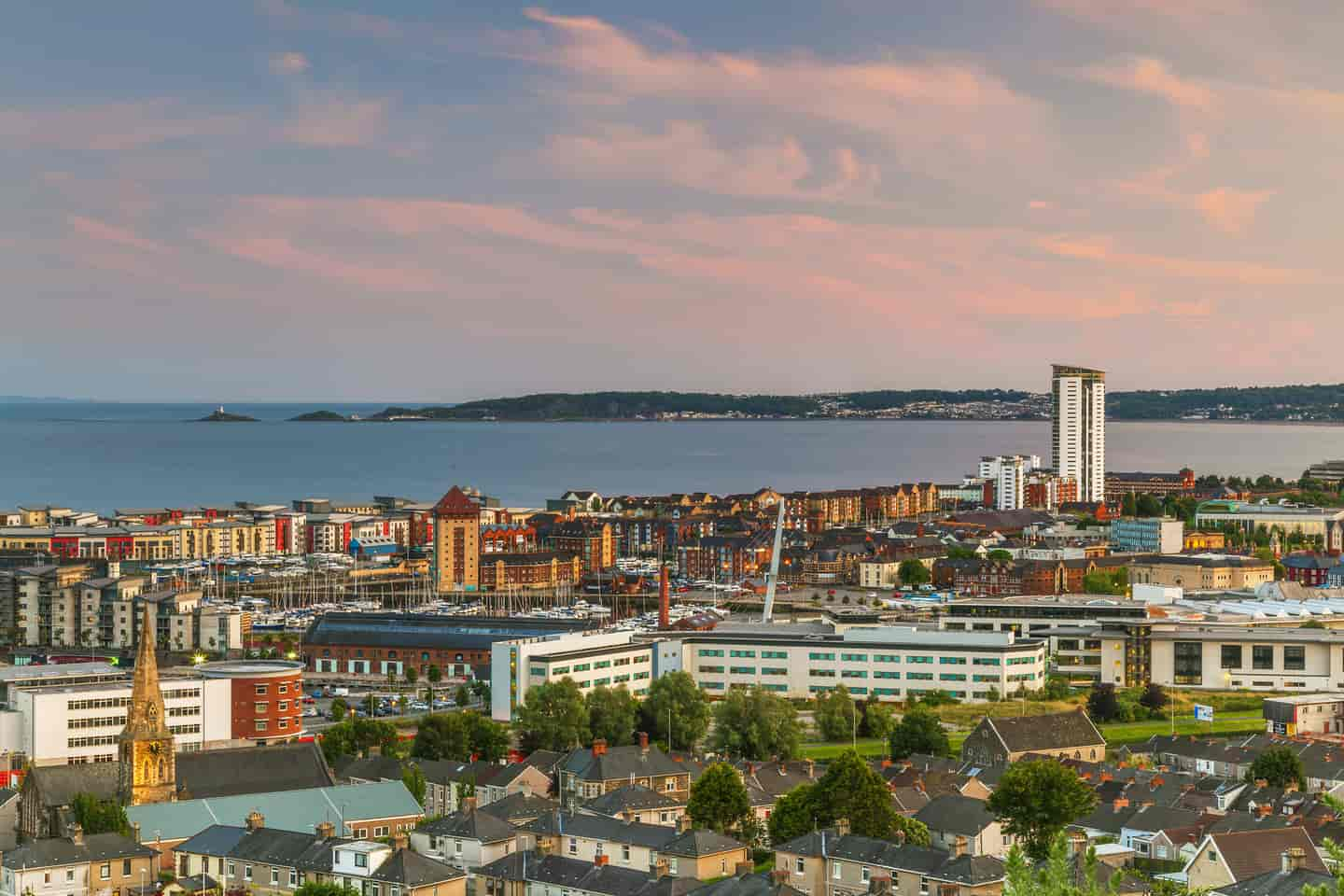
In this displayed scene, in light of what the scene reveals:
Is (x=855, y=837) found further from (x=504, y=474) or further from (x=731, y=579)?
(x=504, y=474)

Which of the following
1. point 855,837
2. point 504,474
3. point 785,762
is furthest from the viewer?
point 504,474

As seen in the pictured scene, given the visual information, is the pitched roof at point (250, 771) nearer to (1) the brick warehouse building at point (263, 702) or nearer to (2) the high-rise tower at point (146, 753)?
(2) the high-rise tower at point (146, 753)

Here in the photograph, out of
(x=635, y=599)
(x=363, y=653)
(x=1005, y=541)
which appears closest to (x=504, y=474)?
(x=1005, y=541)

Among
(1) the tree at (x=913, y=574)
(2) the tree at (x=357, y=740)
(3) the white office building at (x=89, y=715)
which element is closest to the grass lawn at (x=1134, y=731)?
(2) the tree at (x=357, y=740)

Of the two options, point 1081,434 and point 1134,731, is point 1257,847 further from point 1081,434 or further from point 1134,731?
point 1081,434

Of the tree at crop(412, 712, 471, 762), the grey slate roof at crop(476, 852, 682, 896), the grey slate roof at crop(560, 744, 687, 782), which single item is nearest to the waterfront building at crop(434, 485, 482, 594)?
the tree at crop(412, 712, 471, 762)

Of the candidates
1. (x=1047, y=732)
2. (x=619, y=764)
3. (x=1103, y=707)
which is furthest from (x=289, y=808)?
(x=1103, y=707)
